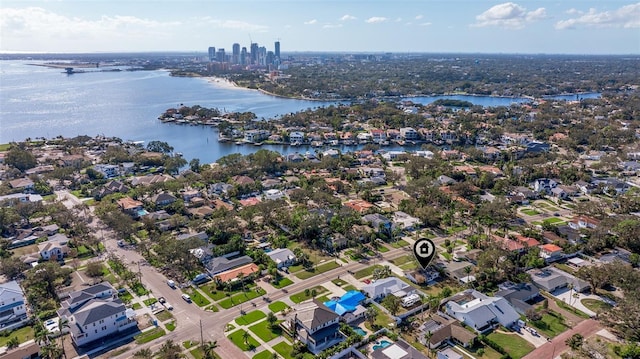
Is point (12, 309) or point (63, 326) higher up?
point (12, 309)

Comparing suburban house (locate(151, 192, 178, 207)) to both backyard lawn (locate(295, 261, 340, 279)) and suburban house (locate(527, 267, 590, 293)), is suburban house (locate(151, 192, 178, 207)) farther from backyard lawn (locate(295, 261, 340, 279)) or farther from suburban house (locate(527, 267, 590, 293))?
suburban house (locate(527, 267, 590, 293))

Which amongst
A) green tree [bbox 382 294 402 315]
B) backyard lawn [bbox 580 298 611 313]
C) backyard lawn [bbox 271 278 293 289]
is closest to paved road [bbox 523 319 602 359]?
backyard lawn [bbox 580 298 611 313]

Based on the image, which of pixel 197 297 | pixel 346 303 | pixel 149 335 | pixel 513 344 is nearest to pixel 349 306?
pixel 346 303

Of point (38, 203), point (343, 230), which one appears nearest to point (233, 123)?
point (38, 203)

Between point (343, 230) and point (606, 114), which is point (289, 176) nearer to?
point (343, 230)

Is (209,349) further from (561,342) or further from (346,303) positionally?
(561,342)
